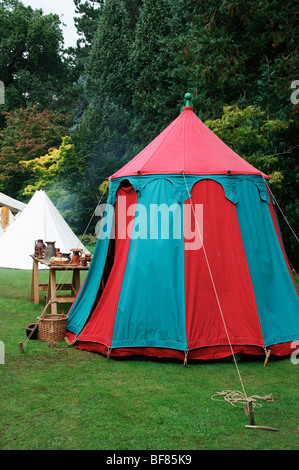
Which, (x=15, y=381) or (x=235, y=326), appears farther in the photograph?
(x=235, y=326)

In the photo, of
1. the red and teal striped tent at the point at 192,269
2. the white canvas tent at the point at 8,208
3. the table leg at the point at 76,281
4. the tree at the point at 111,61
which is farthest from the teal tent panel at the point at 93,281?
the tree at the point at 111,61

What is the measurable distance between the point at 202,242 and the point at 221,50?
13.6 meters

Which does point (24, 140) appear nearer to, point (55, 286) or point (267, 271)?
point (55, 286)

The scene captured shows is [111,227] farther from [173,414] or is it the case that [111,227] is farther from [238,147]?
[238,147]

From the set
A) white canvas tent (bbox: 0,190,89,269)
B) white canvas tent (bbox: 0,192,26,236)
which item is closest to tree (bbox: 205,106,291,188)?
white canvas tent (bbox: 0,190,89,269)

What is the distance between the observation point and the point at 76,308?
639cm

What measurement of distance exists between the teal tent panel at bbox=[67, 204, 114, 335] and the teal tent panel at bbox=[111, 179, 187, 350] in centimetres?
57

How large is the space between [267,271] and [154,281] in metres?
1.34

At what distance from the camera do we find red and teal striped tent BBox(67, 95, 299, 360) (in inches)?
211

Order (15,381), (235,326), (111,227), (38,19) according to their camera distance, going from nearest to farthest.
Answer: (15,381), (235,326), (111,227), (38,19)

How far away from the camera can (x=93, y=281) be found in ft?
20.6

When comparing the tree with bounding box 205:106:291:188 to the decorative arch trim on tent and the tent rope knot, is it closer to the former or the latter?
the decorative arch trim on tent

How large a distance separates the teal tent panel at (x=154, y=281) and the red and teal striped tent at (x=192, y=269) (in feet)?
0.04

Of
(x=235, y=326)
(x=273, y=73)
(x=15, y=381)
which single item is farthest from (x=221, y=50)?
(x=15, y=381)
